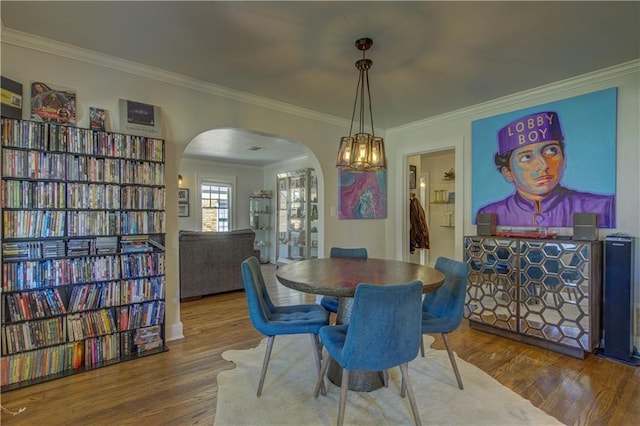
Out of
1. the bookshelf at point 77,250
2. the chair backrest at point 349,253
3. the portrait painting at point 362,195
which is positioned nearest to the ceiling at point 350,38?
the bookshelf at point 77,250

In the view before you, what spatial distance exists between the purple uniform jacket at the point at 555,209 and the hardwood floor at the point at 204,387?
3.96 feet

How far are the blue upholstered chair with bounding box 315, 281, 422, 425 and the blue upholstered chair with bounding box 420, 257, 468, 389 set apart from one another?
0.49 m

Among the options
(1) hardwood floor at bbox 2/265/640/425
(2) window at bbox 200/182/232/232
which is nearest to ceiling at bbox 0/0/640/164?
(1) hardwood floor at bbox 2/265/640/425

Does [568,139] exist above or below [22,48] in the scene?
below

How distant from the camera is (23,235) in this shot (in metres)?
2.24

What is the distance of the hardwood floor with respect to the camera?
187cm

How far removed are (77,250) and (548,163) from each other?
168 inches

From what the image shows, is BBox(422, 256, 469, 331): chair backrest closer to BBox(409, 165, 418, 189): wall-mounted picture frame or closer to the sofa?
the sofa

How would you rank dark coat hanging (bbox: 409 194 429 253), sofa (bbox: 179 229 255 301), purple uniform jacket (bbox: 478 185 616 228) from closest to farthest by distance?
purple uniform jacket (bbox: 478 185 616 228), sofa (bbox: 179 229 255 301), dark coat hanging (bbox: 409 194 429 253)

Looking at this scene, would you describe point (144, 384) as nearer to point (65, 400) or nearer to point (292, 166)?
point (65, 400)

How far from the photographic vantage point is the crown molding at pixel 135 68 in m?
2.36

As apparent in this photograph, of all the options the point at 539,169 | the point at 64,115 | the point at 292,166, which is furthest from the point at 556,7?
the point at 292,166

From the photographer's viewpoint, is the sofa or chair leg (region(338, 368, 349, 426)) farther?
the sofa

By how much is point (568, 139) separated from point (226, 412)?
12.1 feet
